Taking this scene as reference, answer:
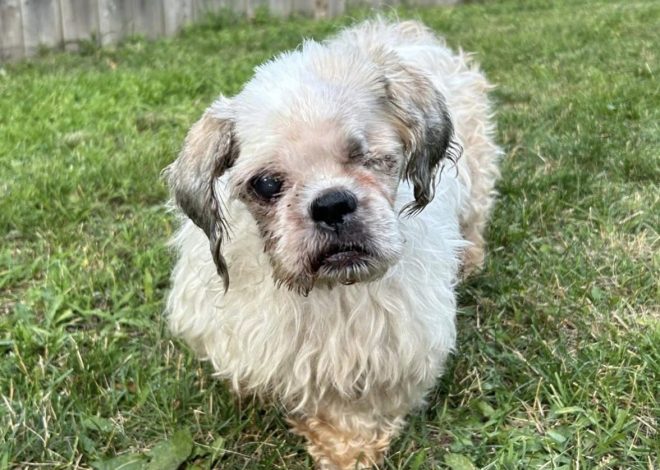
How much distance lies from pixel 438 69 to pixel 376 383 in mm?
1732

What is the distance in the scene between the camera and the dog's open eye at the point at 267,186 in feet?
6.91

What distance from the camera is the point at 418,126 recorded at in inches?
88.9

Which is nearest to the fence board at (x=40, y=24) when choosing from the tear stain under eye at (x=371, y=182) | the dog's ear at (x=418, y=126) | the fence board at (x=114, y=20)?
the fence board at (x=114, y=20)

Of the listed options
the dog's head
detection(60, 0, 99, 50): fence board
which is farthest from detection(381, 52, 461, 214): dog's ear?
detection(60, 0, 99, 50): fence board

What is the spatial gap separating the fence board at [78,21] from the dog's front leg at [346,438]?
703 centimetres

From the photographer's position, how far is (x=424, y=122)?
2.27 metres

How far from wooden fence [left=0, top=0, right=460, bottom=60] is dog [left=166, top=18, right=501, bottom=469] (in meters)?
6.24

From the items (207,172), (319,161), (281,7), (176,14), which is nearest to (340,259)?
(319,161)

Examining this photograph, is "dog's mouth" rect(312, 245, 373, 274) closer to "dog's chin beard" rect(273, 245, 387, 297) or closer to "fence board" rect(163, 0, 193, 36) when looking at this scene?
"dog's chin beard" rect(273, 245, 387, 297)

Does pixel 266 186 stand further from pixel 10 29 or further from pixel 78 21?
pixel 78 21

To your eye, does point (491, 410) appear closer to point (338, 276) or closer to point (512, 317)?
point (512, 317)

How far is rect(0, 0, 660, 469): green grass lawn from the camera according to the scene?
242cm

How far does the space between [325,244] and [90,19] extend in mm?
7454

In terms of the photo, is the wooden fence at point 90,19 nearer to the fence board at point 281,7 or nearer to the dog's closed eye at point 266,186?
the fence board at point 281,7
